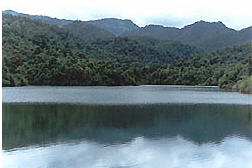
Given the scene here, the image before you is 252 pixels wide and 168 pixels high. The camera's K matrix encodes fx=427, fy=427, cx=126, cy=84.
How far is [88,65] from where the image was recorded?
75.7 m

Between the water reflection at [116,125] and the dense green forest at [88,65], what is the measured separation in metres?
34.4

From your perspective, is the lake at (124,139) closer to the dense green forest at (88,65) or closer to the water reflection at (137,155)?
the water reflection at (137,155)

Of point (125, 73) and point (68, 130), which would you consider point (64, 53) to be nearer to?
point (125, 73)

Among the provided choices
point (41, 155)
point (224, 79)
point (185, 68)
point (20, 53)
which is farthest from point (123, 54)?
point (41, 155)

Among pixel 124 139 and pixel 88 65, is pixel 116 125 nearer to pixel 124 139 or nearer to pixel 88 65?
pixel 124 139

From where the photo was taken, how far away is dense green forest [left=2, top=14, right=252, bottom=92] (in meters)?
70.2

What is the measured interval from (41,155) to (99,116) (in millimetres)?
9358

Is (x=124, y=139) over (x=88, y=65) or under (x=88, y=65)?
under

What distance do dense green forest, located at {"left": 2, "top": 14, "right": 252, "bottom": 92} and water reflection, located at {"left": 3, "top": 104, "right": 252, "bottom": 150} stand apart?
34383mm

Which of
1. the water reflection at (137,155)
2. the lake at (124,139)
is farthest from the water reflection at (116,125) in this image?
the water reflection at (137,155)

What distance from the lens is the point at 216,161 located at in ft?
39.3

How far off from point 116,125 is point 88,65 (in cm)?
5797

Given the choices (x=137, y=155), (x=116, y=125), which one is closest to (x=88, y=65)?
(x=116, y=125)

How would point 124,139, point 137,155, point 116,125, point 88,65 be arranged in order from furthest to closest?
point 88,65, point 116,125, point 124,139, point 137,155
